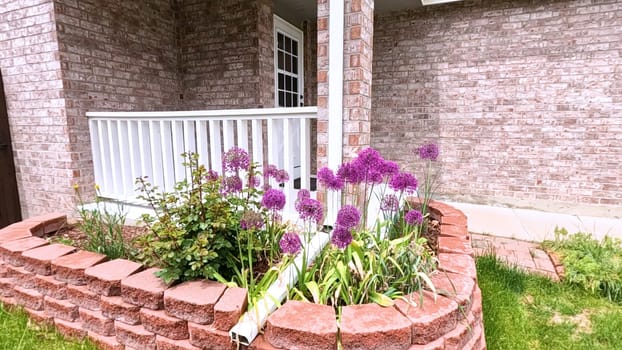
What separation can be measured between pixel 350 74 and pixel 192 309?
1781mm

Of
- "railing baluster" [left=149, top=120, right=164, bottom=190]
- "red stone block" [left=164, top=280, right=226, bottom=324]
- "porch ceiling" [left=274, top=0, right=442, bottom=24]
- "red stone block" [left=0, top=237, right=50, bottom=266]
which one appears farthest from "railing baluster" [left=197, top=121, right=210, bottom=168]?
"porch ceiling" [left=274, top=0, right=442, bottom=24]

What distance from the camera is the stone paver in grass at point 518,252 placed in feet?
8.74

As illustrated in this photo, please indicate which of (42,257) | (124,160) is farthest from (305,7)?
(42,257)

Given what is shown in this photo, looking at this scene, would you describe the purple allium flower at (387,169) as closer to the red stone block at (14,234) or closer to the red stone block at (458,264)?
the red stone block at (458,264)

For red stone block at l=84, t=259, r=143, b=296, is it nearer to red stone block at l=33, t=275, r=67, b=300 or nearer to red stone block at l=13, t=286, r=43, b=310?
red stone block at l=33, t=275, r=67, b=300

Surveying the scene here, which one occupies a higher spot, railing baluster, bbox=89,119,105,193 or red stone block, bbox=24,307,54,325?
railing baluster, bbox=89,119,105,193

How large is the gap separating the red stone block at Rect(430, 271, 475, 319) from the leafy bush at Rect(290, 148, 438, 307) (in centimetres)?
7

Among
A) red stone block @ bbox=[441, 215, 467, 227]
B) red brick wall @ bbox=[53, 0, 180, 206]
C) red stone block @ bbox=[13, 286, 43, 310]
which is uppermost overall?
red brick wall @ bbox=[53, 0, 180, 206]

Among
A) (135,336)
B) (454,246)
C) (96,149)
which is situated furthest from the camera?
(96,149)

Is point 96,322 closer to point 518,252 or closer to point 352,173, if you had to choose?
point 352,173

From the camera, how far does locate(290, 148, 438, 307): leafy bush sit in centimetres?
153

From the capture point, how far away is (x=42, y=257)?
195 cm

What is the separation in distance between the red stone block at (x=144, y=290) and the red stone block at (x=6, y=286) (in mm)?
1088

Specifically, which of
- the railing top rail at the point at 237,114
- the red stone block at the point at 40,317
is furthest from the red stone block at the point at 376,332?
the red stone block at the point at 40,317
